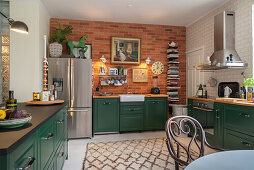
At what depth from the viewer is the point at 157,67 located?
15.9 ft

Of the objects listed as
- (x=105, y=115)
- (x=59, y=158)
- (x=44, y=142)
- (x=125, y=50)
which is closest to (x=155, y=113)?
(x=105, y=115)

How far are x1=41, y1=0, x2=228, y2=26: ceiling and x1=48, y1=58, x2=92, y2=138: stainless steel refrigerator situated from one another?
1.20 m

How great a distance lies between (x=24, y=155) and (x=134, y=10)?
12.3ft

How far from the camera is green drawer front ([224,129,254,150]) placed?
2.27 m

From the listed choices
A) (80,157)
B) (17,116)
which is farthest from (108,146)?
(17,116)

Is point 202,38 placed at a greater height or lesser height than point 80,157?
greater

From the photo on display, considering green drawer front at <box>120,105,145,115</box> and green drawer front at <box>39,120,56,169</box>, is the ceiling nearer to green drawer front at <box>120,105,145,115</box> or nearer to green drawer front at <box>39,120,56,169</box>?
green drawer front at <box>120,105,145,115</box>

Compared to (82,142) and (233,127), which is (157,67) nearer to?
(233,127)

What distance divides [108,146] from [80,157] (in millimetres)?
633

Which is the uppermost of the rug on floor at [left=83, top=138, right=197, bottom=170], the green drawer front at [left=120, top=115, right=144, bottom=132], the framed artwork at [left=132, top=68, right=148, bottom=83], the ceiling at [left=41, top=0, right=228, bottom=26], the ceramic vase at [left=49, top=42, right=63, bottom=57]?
the ceiling at [left=41, top=0, right=228, bottom=26]

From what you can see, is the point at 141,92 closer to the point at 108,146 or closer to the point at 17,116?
the point at 108,146

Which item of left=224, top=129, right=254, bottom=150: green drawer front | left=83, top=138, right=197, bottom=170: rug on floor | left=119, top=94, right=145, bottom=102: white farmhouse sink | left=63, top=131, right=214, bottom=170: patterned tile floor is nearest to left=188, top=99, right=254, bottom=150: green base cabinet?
left=224, top=129, right=254, bottom=150: green drawer front

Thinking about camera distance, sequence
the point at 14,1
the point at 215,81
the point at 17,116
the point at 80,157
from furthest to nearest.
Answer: the point at 215,81 → the point at 14,1 → the point at 80,157 → the point at 17,116

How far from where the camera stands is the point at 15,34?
10.6ft
